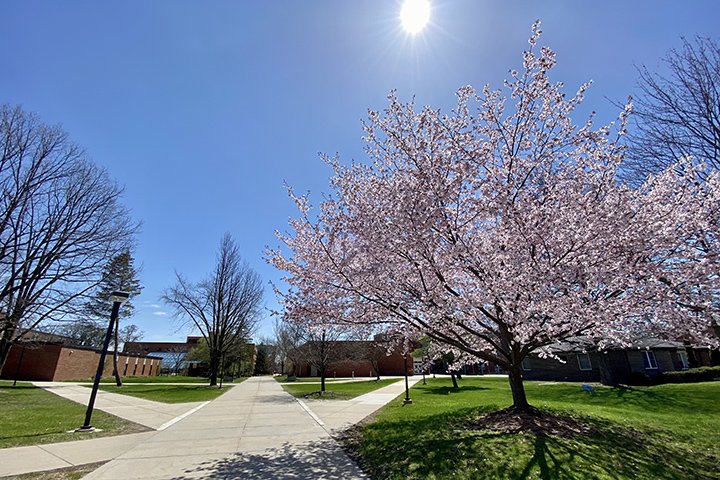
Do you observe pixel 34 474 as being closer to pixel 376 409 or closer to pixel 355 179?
pixel 355 179

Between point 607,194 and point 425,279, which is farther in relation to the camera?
point 425,279

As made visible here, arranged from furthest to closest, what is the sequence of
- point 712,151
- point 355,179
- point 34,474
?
point 712,151 → point 355,179 → point 34,474

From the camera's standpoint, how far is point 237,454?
6609 mm

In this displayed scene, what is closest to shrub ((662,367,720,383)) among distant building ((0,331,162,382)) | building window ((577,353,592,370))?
building window ((577,353,592,370))

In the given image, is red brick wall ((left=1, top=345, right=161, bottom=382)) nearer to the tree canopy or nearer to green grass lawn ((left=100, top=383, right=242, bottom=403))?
green grass lawn ((left=100, top=383, right=242, bottom=403))

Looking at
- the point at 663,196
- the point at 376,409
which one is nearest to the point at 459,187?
the point at 663,196

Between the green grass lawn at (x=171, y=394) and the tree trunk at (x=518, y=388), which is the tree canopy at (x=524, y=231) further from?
the green grass lawn at (x=171, y=394)

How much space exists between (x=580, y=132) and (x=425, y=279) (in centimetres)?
406

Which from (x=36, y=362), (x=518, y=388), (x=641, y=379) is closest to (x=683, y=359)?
(x=641, y=379)

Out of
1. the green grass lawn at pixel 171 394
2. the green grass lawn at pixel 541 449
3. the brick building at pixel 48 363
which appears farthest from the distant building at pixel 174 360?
the green grass lawn at pixel 541 449

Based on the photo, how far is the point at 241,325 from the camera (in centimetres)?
3197

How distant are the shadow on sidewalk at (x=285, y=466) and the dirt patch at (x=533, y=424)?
318cm

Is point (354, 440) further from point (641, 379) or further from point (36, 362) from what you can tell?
point (36, 362)

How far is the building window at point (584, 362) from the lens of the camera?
1064 inches
